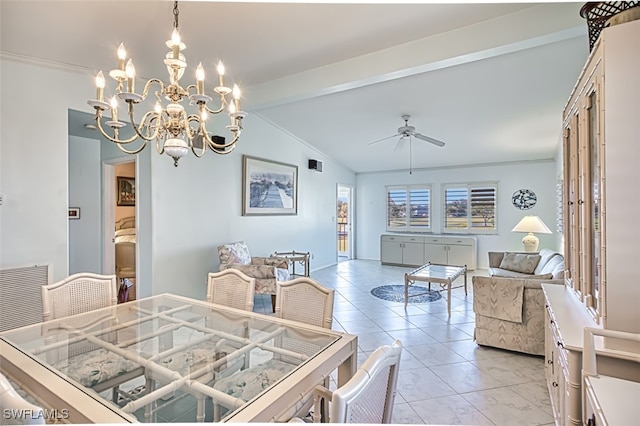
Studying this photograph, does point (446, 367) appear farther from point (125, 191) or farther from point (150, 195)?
point (125, 191)

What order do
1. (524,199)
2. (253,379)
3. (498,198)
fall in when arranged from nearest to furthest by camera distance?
(253,379)
(524,199)
(498,198)

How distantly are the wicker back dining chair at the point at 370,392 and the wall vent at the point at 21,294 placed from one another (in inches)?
124

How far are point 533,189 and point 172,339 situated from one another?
7378 millimetres

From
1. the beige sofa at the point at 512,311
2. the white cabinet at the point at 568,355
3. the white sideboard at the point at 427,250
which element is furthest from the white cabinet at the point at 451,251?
the white cabinet at the point at 568,355

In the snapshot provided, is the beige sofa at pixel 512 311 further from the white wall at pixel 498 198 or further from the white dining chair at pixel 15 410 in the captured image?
the white wall at pixel 498 198

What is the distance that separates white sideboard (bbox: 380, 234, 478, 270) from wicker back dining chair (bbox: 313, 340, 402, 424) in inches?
262

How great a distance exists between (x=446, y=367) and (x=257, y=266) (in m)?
2.40

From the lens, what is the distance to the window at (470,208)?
739cm

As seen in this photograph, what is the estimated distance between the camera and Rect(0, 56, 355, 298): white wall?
9.62 feet

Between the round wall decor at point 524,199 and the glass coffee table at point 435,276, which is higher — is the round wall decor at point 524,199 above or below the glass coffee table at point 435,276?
above

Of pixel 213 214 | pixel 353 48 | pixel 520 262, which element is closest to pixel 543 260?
pixel 520 262

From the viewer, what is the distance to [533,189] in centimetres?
691

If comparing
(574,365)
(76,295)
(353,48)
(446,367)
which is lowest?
(446,367)

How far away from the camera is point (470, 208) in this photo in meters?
7.63
